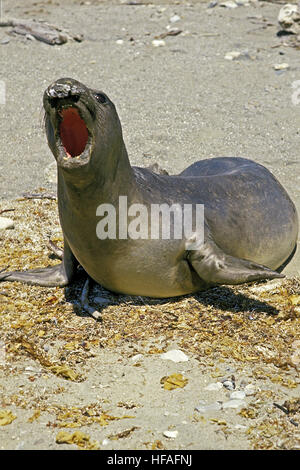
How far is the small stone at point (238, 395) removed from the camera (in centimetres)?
322

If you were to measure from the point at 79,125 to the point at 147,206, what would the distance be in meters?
0.67

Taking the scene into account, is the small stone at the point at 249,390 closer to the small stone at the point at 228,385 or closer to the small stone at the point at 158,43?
the small stone at the point at 228,385

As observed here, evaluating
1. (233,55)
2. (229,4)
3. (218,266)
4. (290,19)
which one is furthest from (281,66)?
(218,266)

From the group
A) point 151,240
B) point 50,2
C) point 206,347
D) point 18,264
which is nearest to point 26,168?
point 18,264

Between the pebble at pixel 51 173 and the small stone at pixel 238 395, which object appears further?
the pebble at pixel 51 173

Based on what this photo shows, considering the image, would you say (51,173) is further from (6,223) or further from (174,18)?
(174,18)

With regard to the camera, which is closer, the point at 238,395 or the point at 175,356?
the point at 238,395

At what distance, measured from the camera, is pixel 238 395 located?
323 cm

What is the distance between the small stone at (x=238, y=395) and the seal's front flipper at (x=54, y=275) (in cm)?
142

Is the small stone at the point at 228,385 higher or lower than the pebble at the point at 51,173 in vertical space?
higher

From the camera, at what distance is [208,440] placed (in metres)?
2.90

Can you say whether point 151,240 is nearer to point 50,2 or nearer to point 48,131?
point 48,131

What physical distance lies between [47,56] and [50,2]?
9.82 ft

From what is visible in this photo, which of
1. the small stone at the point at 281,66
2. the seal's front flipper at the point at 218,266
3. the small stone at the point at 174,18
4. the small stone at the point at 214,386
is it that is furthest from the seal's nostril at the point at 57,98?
the small stone at the point at 174,18
